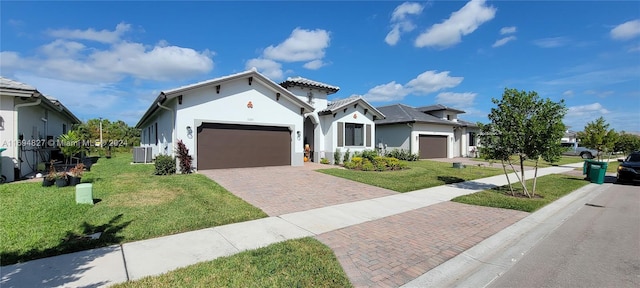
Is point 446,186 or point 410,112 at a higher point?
point 410,112

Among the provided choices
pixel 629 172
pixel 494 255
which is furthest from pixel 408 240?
pixel 629 172

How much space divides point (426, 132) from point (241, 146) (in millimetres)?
17474

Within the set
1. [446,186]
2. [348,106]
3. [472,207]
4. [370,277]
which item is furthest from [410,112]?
[370,277]

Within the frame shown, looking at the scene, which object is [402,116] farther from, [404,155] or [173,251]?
[173,251]

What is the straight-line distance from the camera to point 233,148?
15.3m

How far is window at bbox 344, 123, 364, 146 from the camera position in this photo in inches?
812

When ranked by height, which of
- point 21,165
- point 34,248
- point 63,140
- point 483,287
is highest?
point 63,140

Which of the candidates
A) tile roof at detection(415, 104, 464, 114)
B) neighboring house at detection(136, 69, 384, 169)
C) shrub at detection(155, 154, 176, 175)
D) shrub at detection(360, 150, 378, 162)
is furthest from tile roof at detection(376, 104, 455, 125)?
shrub at detection(155, 154, 176, 175)

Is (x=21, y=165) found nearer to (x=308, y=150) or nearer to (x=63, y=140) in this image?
(x=63, y=140)

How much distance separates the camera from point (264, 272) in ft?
12.5

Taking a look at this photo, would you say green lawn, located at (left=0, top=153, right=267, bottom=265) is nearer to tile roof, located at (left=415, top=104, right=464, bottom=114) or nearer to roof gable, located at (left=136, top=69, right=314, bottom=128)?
roof gable, located at (left=136, top=69, right=314, bottom=128)

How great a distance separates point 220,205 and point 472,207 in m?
7.04

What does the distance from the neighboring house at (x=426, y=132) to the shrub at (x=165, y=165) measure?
18.4m

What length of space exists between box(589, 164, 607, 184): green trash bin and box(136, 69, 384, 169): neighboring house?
44.0ft
